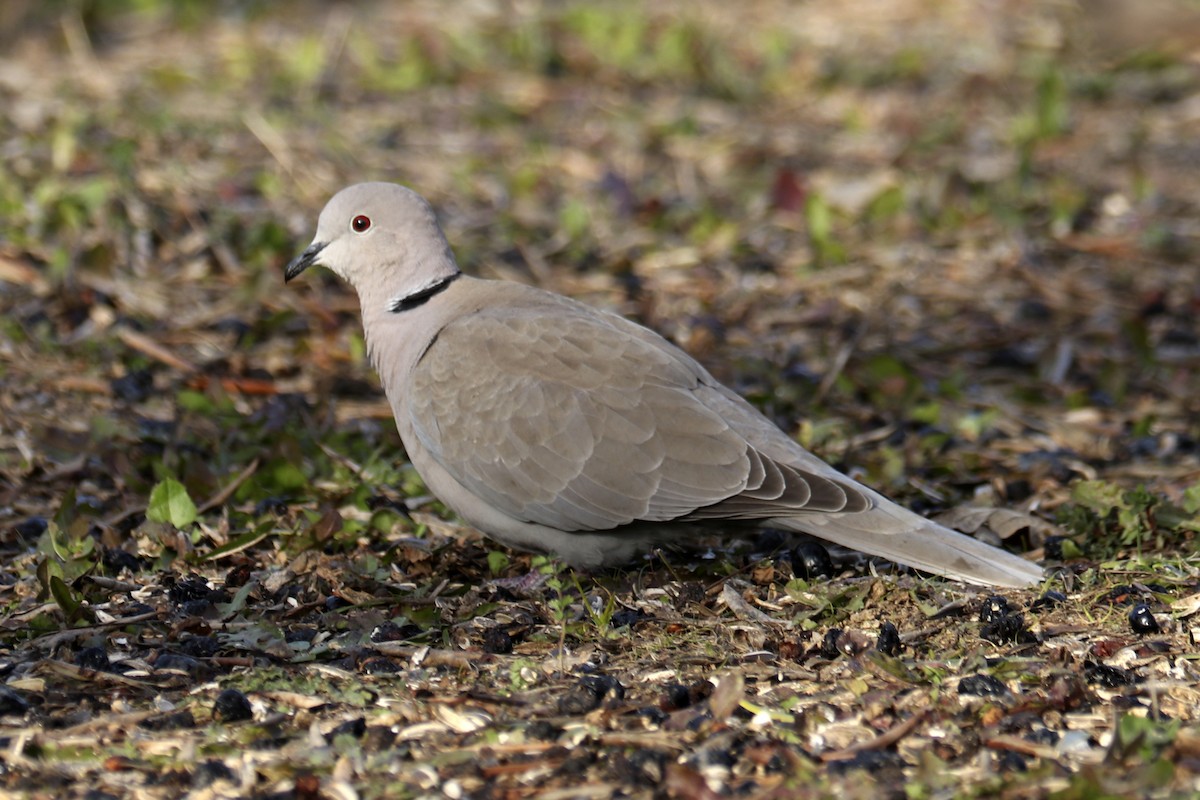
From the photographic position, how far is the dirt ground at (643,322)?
A: 3.47 m

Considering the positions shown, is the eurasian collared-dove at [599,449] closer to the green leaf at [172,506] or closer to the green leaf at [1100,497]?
the green leaf at [1100,497]

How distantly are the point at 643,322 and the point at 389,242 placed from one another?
1.82 metres

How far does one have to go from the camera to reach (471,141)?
329 inches

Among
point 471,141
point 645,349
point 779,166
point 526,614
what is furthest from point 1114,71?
point 526,614

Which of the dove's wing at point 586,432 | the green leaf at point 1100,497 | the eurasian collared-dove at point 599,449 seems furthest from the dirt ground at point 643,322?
the dove's wing at point 586,432

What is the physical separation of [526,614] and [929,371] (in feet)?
8.94

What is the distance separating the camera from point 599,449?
4395 mm

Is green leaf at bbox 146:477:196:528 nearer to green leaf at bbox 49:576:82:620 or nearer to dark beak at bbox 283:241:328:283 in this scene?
green leaf at bbox 49:576:82:620

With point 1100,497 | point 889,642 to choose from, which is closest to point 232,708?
point 889,642

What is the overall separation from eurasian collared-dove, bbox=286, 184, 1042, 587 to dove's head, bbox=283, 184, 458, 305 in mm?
216

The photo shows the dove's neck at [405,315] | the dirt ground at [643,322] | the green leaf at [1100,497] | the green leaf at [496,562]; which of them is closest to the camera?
the dirt ground at [643,322]

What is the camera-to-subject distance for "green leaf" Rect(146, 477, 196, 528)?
180 inches

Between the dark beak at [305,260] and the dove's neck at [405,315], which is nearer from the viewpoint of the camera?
the dove's neck at [405,315]

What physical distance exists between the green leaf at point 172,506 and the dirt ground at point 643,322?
0.02m
